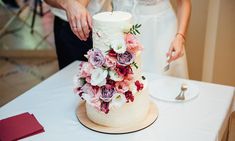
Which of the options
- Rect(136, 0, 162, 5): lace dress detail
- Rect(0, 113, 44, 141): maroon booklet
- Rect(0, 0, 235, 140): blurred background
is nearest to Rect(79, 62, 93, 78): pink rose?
Rect(0, 113, 44, 141): maroon booklet

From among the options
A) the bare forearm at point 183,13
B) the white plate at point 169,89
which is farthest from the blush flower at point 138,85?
the bare forearm at point 183,13

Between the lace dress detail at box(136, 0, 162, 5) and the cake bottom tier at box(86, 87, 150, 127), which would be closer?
the cake bottom tier at box(86, 87, 150, 127)

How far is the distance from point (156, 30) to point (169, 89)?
493 mm

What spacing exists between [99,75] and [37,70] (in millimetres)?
2332

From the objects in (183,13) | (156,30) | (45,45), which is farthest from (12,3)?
(183,13)

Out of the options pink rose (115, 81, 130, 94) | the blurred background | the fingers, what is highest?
pink rose (115, 81, 130, 94)

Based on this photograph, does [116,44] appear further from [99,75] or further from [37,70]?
[37,70]

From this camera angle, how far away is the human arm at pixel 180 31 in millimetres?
1433

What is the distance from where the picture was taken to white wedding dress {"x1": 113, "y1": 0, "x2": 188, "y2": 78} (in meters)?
1.71

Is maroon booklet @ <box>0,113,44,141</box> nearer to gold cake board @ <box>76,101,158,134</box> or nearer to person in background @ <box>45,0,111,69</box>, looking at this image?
gold cake board @ <box>76,101,158,134</box>

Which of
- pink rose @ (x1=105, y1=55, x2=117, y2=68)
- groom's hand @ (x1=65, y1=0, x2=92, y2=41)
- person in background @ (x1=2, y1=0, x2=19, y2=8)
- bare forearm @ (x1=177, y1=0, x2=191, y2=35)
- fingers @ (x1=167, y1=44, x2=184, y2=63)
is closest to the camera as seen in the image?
pink rose @ (x1=105, y1=55, x2=117, y2=68)

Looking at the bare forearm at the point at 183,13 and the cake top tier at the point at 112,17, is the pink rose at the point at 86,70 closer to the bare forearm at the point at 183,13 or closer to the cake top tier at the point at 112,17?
the cake top tier at the point at 112,17

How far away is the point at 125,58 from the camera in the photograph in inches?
40.4

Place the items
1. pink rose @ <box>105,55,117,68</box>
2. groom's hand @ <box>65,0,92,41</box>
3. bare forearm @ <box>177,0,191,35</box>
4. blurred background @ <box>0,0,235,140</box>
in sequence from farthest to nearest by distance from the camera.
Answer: blurred background @ <box>0,0,235,140</box> < bare forearm @ <box>177,0,191,35</box> < groom's hand @ <box>65,0,92,41</box> < pink rose @ <box>105,55,117,68</box>
